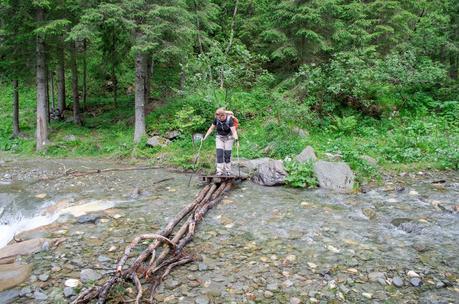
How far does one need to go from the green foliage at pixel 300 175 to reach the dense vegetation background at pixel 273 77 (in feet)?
5.26

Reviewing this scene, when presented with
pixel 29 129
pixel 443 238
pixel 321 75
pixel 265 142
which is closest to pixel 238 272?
pixel 443 238

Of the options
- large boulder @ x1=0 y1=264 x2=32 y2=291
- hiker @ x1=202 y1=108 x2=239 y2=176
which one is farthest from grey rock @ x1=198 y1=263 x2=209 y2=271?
hiker @ x1=202 y1=108 x2=239 y2=176

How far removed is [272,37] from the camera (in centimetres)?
1673

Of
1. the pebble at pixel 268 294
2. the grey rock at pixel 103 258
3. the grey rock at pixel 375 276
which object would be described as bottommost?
the grey rock at pixel 103 258

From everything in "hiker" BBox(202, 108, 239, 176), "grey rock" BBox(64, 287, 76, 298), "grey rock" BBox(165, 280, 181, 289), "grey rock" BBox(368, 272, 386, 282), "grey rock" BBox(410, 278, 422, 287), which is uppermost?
"hiker" BBox(202, 108, 239, 176)

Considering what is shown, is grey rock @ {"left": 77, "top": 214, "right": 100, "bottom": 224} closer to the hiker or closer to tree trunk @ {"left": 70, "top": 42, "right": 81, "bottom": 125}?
the hiker

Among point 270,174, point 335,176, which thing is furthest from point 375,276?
point 270,174

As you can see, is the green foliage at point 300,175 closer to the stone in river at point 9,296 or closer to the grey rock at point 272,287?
the grey rock at point 272,287

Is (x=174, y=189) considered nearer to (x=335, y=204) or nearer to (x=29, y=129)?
(x=335, y=204)

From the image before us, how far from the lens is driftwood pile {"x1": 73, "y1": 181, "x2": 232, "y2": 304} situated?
412 cm

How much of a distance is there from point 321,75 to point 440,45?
21.0 ft

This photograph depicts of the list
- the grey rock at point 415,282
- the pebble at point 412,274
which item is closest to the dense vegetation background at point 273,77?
the pebble at point 412,274

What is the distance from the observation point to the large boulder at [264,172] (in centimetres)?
962

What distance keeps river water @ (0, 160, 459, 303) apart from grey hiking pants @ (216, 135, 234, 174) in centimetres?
71
